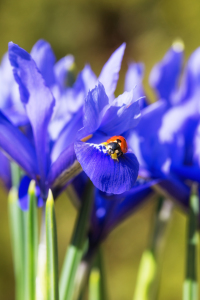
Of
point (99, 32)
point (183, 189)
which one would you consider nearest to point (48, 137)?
point (183, 189)

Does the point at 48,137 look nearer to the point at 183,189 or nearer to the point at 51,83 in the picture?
the point at 51,83

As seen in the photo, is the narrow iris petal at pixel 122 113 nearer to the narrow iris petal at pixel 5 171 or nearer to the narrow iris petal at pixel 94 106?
the narrow iris petal at pixel 94 106

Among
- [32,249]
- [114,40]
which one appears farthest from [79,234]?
[114,40]

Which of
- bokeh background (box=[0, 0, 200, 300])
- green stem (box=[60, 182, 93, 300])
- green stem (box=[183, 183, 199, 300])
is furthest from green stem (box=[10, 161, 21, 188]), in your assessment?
bokeh background (box=[0, 0, 200, 300])

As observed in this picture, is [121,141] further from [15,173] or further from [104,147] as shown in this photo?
Answer: [15,173]

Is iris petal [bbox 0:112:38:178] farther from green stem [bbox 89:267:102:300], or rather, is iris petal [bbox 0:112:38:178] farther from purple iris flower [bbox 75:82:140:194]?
green stem [bbox 89:267:102:300]

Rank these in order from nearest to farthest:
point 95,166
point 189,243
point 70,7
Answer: point 95,166 → point 189,243 → point 70,7
